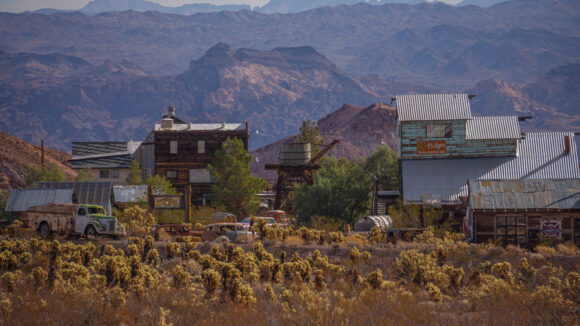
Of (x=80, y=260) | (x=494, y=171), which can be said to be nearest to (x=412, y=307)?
(x=80, y=260)

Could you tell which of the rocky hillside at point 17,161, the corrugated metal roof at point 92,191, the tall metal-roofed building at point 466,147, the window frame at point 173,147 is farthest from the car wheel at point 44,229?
the rocky hillside at point 17,161

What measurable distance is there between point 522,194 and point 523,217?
1321 mm

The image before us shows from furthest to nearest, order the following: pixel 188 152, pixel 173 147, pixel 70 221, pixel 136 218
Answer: pixel 188 152
pixel 173 147
pixel 136 218
pixel 70 221

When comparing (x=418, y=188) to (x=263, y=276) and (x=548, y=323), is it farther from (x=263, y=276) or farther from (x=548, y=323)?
(x=548, y=323)

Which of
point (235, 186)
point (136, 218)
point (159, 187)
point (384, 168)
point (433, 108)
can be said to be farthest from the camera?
point (384, 168)

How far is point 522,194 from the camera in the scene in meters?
37.8

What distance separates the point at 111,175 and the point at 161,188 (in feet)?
82.2

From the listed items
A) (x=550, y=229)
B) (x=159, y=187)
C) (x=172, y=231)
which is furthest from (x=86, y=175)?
(x=550, y=229)

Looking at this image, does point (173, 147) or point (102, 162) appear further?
point (102, 162)

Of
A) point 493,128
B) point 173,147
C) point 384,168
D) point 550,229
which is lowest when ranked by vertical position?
point 550,229

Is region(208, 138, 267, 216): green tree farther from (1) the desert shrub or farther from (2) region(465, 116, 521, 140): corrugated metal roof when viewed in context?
(2) region(465, 116, 521, 140): corrugated metal roof

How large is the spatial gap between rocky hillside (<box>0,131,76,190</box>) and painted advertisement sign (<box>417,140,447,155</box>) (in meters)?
76.9

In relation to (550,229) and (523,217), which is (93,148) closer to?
(523,217)

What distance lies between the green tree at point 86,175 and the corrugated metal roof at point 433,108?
1578 inches
